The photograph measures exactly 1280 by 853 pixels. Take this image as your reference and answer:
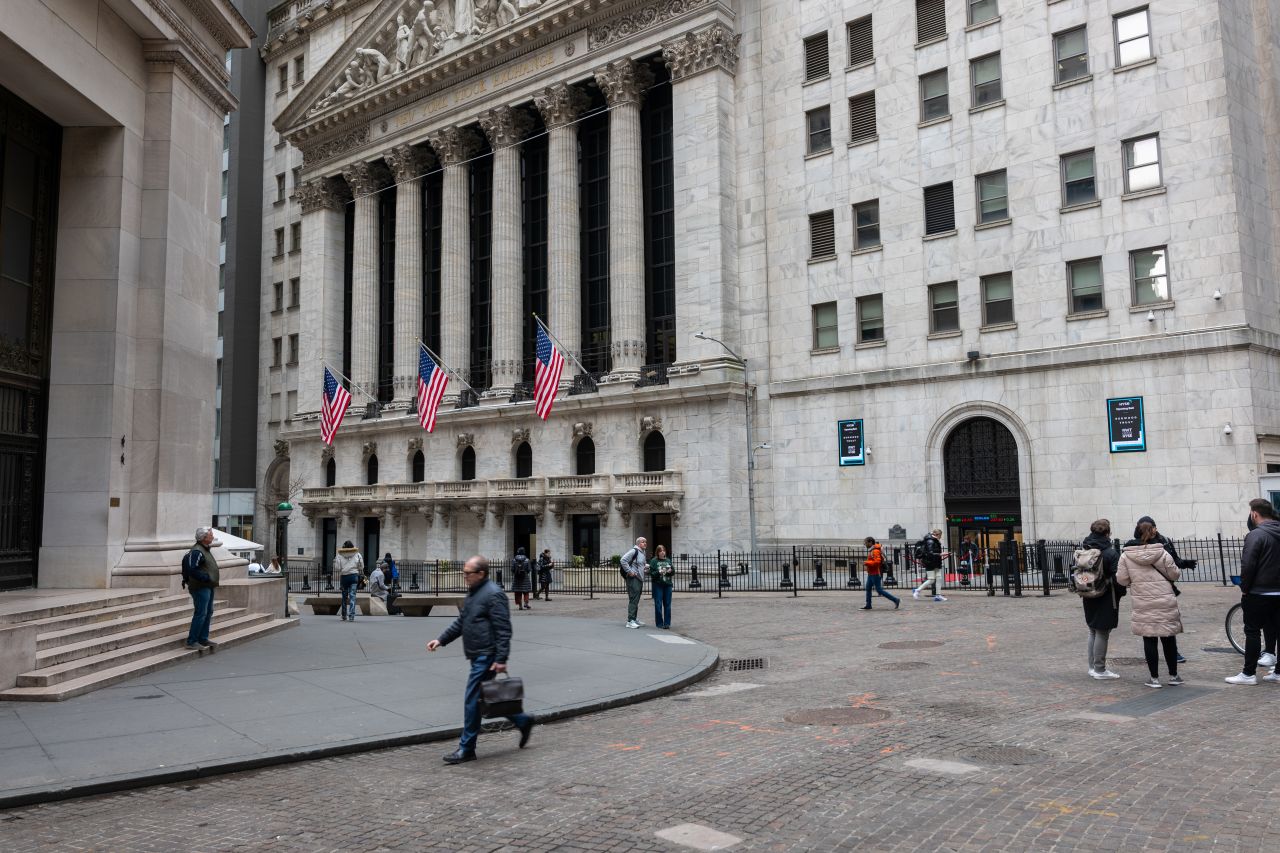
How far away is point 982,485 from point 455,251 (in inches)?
1178

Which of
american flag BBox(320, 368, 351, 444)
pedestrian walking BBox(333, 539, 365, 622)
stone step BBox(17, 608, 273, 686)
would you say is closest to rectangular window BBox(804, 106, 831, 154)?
american flag BBox(320, 368, 351, 444)

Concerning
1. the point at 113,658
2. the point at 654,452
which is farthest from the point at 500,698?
the point at 654,452

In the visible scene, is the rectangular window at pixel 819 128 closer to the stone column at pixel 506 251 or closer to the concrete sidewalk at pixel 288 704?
the stone column at pixel 506 251

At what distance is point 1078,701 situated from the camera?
1103 centimetres

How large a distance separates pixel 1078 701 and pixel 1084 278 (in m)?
26.6

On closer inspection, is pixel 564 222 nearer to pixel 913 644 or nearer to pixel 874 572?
pixel 874 572

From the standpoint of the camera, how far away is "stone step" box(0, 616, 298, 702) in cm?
1178

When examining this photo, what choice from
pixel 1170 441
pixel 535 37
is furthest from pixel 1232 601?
pixel 535 37

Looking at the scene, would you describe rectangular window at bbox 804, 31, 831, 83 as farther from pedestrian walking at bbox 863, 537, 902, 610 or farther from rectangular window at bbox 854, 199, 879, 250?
pedestrian walking at bbox 863, 537, 902, 610

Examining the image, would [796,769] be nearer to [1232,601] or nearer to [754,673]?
[754,673]

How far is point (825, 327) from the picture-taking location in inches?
1585

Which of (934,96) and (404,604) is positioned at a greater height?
(934,96)

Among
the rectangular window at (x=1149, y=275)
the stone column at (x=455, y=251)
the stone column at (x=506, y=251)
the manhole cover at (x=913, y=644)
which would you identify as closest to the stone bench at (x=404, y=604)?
the manhole cover at (x=913, y=644)

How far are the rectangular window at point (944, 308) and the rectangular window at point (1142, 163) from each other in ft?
22.1
